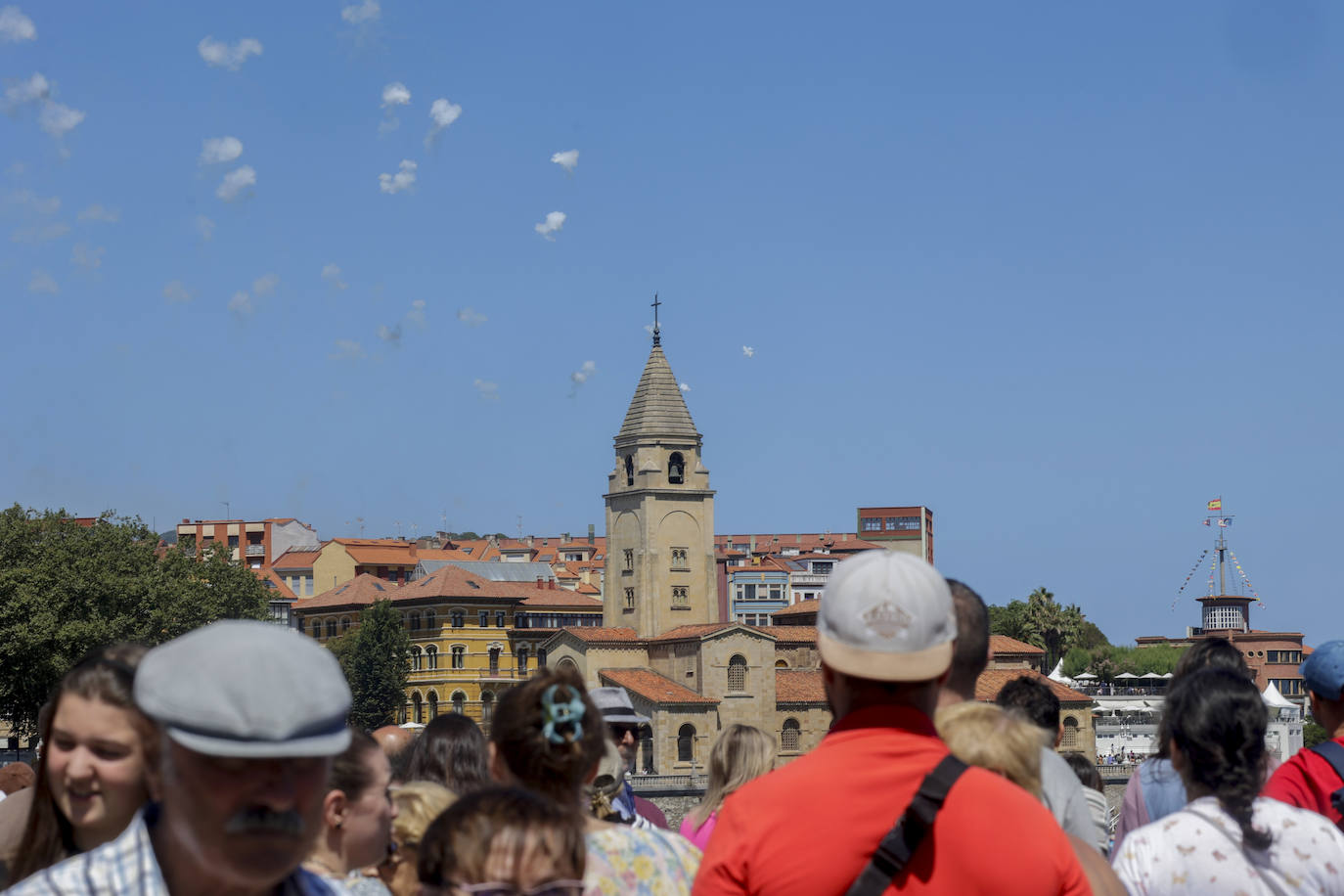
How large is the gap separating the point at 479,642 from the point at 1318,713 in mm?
82438

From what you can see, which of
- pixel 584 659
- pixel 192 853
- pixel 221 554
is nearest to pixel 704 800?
pixel 192 853

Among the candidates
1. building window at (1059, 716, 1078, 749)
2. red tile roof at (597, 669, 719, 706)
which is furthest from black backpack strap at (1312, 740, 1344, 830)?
building window at (1059, 716, 1078, 749)

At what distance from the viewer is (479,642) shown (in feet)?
285

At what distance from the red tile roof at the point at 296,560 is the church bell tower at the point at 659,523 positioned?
36.3m

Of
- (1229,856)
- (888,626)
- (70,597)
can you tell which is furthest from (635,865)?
(70,597)

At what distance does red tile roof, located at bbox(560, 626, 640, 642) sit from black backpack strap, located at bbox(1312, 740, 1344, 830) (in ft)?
224

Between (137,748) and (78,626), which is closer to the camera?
(137,748)

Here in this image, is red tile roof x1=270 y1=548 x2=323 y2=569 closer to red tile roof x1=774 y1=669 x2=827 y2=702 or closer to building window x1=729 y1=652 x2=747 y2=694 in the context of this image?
red tile roof x1=774 y1=669 x2=827 y2=702

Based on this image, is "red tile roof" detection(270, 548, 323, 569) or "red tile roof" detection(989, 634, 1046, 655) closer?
"red tile roof" detection(989, 634, 1046, 655)

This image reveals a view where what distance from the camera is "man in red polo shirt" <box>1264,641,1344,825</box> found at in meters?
5.59

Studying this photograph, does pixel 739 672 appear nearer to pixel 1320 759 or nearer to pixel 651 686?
pixel 651 686

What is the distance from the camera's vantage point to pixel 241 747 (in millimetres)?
2701

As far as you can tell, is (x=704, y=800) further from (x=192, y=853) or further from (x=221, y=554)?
(x=221, y=554)

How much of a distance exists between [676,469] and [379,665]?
17206mm
